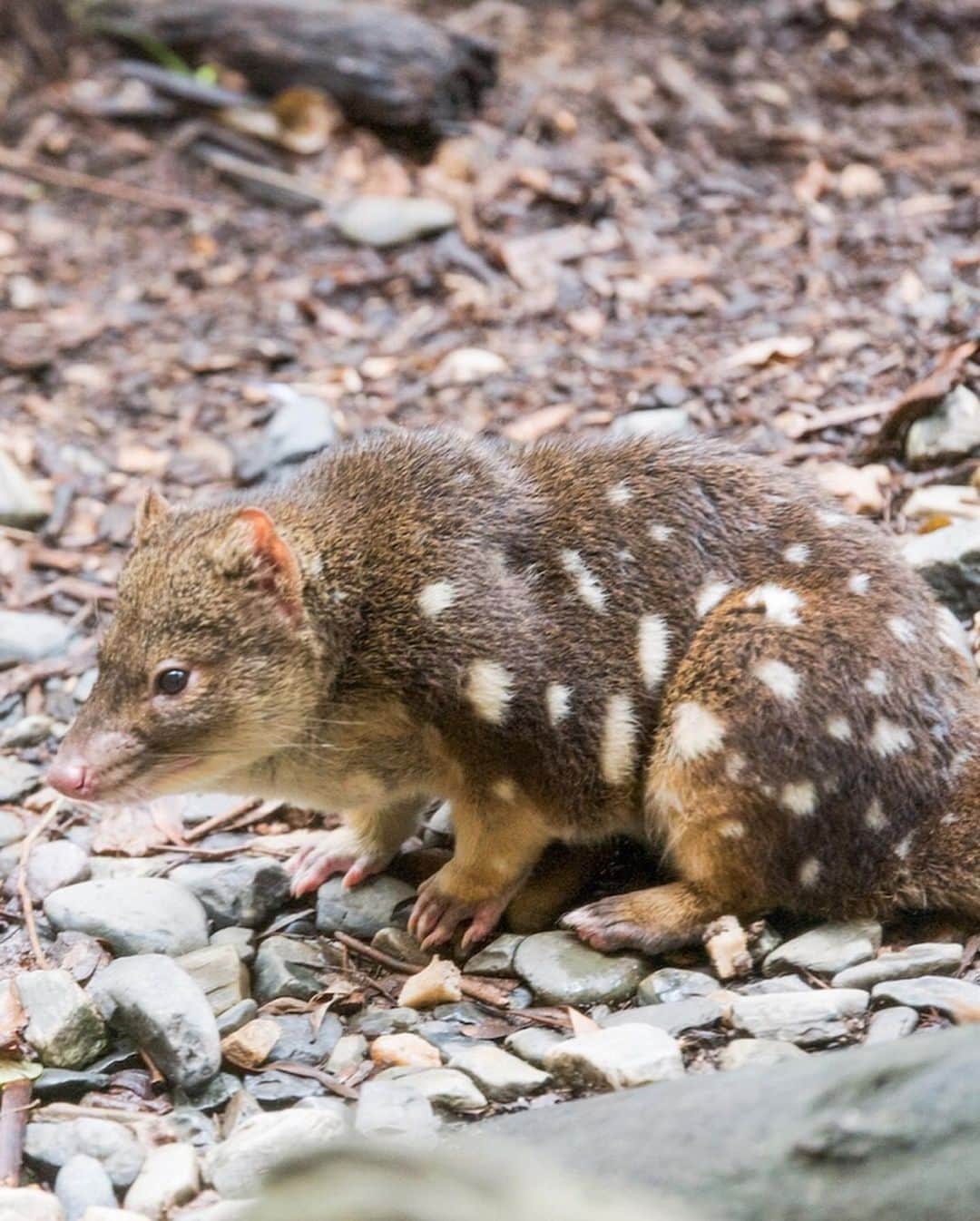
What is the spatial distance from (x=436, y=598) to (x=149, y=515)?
2.70 feet

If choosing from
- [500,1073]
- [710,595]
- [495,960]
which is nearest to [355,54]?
[710,595]

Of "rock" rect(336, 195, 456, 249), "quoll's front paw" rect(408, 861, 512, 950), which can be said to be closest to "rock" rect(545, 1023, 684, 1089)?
"quoll's front paw" rect(408, 861, 512, 950)

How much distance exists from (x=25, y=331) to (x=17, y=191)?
1222 mm

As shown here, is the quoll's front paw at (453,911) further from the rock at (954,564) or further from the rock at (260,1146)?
the rock at (954,564)

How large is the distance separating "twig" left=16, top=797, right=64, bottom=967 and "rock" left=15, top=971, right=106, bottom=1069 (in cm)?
27

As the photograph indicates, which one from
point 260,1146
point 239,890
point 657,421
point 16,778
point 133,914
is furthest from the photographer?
point 657,421

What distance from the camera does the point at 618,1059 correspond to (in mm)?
3168

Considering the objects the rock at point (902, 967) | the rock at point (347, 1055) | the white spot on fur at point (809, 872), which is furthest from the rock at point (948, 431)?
the rock at point (347, 1055)

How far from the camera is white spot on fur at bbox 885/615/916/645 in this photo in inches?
145

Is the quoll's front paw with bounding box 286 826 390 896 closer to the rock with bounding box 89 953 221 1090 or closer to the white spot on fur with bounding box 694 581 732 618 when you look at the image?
the rock with bounding box 89 953 221 1090

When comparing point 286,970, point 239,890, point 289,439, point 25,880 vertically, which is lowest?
point 25,880

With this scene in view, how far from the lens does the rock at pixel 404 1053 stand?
3416mm

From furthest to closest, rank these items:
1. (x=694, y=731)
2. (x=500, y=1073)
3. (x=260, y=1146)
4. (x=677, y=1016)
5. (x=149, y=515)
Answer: (x=149, y=515) → (x=694, y=731) → (x=677, y=1016) → (x=500, y=1073) → (x=260, y=1146)

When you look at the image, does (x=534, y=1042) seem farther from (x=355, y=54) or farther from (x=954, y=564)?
(x=355, y=54)
